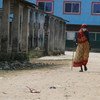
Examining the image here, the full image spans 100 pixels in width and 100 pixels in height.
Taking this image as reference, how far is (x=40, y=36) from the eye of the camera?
31.8m

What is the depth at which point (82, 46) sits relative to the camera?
17.0m

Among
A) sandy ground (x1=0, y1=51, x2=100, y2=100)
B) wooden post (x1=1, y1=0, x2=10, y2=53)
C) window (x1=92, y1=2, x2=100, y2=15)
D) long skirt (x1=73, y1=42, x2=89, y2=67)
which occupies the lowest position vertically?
sandy ground (x1=0, y1=51, x2=100, y2=100)

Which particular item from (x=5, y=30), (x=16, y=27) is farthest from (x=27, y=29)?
(x=5, y=30)

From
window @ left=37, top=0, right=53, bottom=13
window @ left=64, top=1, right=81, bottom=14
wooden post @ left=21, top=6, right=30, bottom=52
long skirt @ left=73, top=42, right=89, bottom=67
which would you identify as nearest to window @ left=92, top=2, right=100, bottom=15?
window @ left=64, top=1, right=81, bottom=14

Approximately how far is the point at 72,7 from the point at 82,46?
38.6 metres

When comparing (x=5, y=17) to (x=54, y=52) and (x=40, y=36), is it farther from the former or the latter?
(x=54, y=52)

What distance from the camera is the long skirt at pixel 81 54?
16984 millimetres

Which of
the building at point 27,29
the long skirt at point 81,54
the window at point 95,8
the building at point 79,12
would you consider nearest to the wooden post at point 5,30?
the building at point 27,29

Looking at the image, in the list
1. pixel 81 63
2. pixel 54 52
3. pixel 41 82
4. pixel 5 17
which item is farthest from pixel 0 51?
pixel 54 52

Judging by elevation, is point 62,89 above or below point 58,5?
below

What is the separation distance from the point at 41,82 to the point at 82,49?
5106 millimetres

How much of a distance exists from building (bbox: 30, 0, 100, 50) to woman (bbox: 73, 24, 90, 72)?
124 feet

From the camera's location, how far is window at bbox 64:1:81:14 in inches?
2169

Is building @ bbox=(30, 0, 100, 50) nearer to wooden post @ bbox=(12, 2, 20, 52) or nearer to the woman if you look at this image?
wooden post @ bbox=(12, 2, 20, 52)
